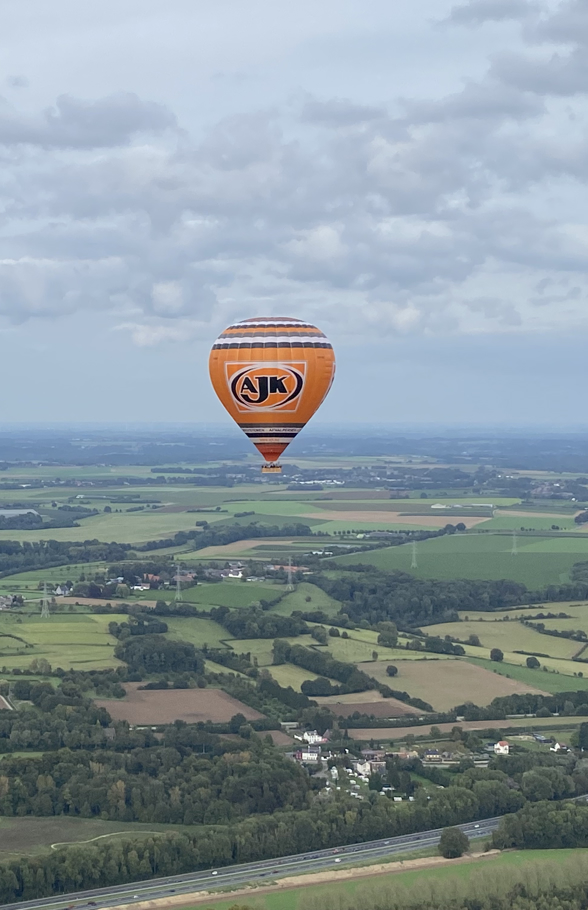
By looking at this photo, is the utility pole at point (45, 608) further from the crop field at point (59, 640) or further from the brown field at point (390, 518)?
the brown field at point (390, 518)

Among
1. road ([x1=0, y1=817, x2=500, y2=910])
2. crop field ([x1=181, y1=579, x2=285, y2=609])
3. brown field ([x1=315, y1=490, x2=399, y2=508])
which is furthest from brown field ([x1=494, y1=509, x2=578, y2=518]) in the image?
road ([x1=0, y1=817, x2=500, y2=910])

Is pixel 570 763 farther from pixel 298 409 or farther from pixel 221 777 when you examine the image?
pixel 298 409

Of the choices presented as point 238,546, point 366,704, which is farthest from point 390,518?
point 366,704

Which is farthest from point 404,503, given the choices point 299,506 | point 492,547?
point 492,547

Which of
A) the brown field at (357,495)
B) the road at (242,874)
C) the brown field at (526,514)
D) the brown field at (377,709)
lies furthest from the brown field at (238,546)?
the road at (242,874)

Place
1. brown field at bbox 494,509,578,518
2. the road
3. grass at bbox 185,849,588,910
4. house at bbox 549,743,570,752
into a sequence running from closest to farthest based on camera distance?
grass at bbox 185,849,588,910 < the road < house at bbox 549,743,570,752 < brown field at bbox 494,509,578,518

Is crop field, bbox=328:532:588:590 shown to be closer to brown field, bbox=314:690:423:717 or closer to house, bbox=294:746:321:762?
brown field, bbox=314:690:423:717
